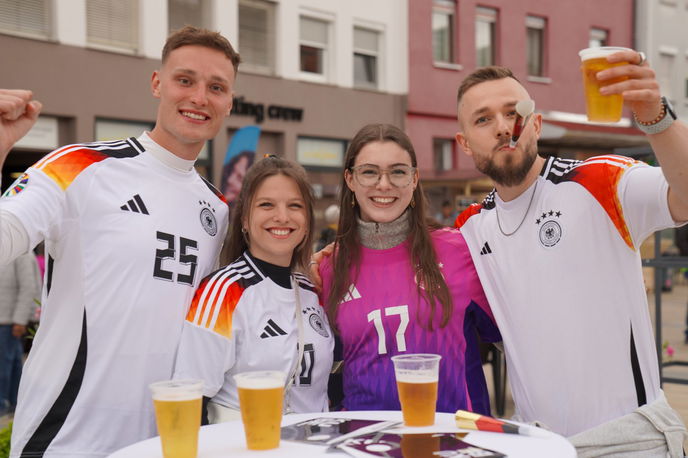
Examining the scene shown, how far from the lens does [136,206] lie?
2914 millimetres

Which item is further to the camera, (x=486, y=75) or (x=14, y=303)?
(x=14, y=303)

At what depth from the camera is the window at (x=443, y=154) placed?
19.2 meters

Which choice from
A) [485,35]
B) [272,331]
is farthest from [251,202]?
[485,35]

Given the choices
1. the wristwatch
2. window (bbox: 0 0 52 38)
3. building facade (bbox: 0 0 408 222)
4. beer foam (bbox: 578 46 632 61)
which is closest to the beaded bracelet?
the wristwatch

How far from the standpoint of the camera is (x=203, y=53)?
10.3ft

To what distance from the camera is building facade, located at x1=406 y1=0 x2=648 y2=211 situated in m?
18.5

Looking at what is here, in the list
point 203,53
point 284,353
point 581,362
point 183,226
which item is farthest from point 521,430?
point 203,53

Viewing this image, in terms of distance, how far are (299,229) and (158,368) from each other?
2.81ft

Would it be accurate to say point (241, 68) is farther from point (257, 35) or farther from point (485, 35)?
point (485, 35)

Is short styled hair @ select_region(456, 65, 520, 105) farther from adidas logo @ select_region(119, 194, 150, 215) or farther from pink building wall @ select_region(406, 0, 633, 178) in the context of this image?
pink building wall @ select_region(406, 0, 633, 178)

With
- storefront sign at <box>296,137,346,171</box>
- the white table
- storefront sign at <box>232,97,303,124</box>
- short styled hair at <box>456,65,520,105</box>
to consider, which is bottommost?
the white table

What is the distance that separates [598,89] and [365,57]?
627 inches

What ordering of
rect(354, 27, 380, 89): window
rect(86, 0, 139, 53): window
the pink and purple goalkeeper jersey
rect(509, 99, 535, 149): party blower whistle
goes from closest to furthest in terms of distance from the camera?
rect(509, 99, 535, 149): party blower whistle < the pink and purple goalkeeper jersey < rect(86, 0, 139, 53): window < rect(354, 27, 380, 89): window

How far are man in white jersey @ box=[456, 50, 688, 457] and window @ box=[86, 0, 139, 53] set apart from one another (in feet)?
39.4
